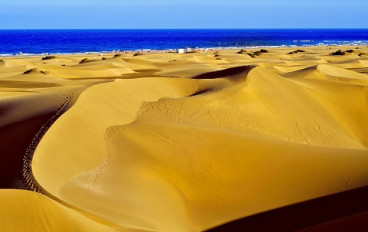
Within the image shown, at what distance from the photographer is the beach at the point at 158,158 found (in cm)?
700

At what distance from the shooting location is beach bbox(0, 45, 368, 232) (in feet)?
23.0

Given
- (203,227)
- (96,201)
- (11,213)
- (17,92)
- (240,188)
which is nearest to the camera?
(11,213)

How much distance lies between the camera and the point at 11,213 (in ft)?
18.0

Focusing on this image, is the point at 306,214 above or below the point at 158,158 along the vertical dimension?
below

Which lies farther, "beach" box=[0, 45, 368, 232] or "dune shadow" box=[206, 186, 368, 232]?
"dune shadow" box=[206, 186, 368, 232]

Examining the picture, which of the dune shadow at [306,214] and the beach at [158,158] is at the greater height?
A: the beach at [158,158]

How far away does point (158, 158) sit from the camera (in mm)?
9719

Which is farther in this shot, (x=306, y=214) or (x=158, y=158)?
(x=158, y=158)

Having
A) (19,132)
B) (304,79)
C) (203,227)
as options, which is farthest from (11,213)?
(304,79)

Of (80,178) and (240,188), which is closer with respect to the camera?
(80,178)

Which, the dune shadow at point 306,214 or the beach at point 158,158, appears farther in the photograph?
the dune shadow at point 306,214

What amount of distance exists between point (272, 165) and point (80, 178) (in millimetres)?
3802

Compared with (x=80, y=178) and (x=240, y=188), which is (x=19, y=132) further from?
(x=240, y=188)

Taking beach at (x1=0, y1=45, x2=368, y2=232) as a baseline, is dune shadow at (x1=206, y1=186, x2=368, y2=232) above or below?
below
